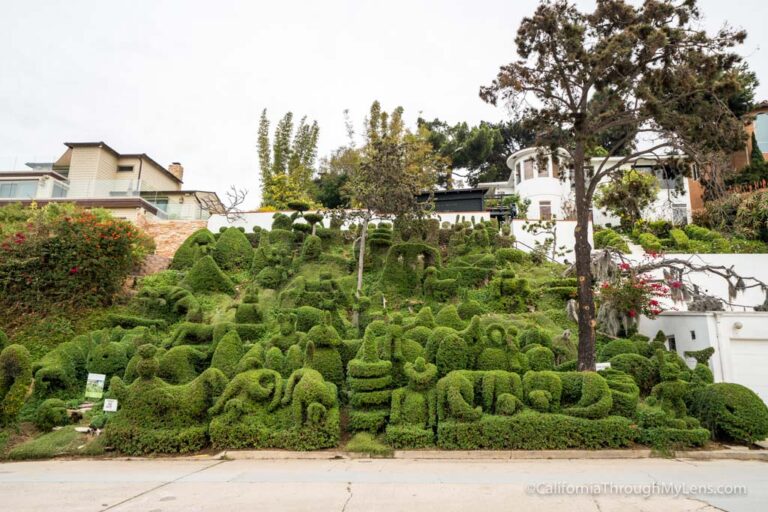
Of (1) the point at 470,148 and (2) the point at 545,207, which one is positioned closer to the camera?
(2) the point at 545,207

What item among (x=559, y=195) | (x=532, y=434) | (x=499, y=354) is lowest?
(x=532, y=434)

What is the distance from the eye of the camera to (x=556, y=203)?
28766mm

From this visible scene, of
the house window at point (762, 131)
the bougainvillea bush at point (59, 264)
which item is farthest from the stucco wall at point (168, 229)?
the house window at point (762, 131)

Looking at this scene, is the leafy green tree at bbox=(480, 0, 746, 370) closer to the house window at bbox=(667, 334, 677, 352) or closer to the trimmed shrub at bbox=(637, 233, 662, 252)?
the house window at bbox=(667, 334, 677, 352)

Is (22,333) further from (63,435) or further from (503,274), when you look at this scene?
(503,274)

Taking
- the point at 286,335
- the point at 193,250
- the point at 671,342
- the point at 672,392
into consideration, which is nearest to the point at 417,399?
the point at 286,335

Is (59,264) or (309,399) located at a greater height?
(59,264)

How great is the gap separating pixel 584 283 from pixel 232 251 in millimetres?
13058

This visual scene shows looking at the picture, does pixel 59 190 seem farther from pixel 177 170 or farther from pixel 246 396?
pixel 246 396

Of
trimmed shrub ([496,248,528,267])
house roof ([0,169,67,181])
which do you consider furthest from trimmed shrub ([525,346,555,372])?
house roof ([0,169,67,181])

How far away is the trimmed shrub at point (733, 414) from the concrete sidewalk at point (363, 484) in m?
0.69

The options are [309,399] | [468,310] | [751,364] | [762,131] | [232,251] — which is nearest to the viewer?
[309,399]

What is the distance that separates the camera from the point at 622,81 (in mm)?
11016

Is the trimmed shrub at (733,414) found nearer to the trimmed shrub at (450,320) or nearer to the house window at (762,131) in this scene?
the trimmed shrub at (450,320)
